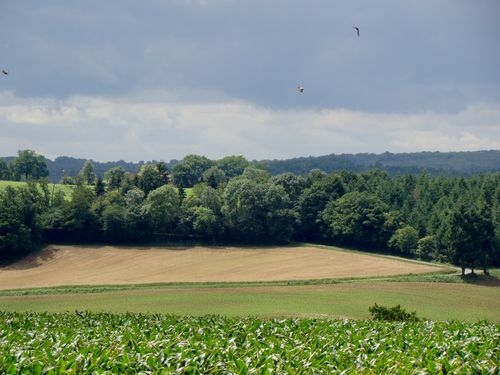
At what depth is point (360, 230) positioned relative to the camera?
97.1 metres

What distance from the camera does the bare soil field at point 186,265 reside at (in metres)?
68.7

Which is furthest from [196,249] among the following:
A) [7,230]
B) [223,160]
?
[223,160]

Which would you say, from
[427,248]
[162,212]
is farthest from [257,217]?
[427,248]

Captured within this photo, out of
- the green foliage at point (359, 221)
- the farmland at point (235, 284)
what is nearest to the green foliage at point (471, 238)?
the farmland at point (235, 284)

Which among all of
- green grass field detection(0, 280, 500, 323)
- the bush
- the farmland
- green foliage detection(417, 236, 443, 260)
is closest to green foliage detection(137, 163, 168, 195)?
the farmland

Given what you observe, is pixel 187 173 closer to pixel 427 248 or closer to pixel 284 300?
pixel 427 248

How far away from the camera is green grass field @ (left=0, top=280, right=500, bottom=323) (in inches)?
1800

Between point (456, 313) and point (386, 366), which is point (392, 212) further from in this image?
point (386, 366)

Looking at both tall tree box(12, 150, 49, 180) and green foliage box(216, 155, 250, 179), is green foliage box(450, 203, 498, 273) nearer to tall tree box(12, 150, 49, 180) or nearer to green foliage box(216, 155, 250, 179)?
green foliage box(216, 155, 250, 179)

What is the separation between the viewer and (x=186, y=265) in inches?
3054

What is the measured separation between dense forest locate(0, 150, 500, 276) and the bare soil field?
5.09m

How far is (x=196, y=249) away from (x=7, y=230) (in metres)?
29.9

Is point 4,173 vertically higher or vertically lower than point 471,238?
higher

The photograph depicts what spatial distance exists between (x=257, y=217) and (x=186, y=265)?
970 inches
